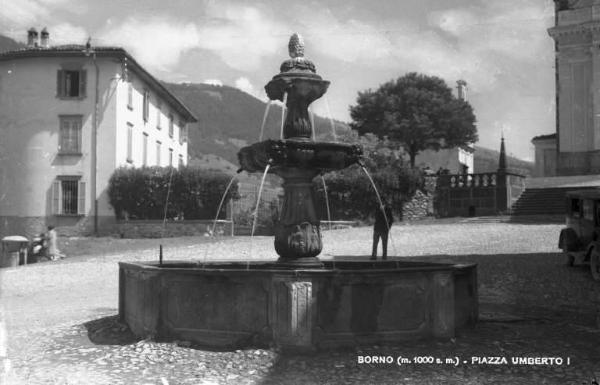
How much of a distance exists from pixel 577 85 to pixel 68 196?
26.2 m

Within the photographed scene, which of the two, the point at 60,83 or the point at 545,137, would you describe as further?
the point at 545,137

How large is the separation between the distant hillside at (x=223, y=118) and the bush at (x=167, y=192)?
8426cm

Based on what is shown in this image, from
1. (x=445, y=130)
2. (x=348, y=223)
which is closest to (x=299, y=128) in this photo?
(x=348, y=223)

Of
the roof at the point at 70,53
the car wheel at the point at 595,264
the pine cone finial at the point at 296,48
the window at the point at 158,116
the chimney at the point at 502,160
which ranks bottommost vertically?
the car wheel at the point at 595,264

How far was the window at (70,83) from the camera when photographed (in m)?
31.1

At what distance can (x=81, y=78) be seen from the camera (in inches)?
1223

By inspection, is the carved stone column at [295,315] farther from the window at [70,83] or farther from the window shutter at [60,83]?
the window shutter at [60,83]

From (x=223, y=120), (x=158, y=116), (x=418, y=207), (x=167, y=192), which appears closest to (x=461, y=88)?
(x=418, y=207)

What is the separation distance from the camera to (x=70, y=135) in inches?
1227

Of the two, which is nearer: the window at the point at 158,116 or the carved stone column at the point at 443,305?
the carved stone column at the point at 443,305

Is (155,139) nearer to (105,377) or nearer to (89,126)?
(89,126)

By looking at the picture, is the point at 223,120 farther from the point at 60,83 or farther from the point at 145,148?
the point at 60,83

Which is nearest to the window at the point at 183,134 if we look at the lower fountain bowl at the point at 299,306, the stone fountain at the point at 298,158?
the stone fountain at the point at 298,158

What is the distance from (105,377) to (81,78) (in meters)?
27.7
